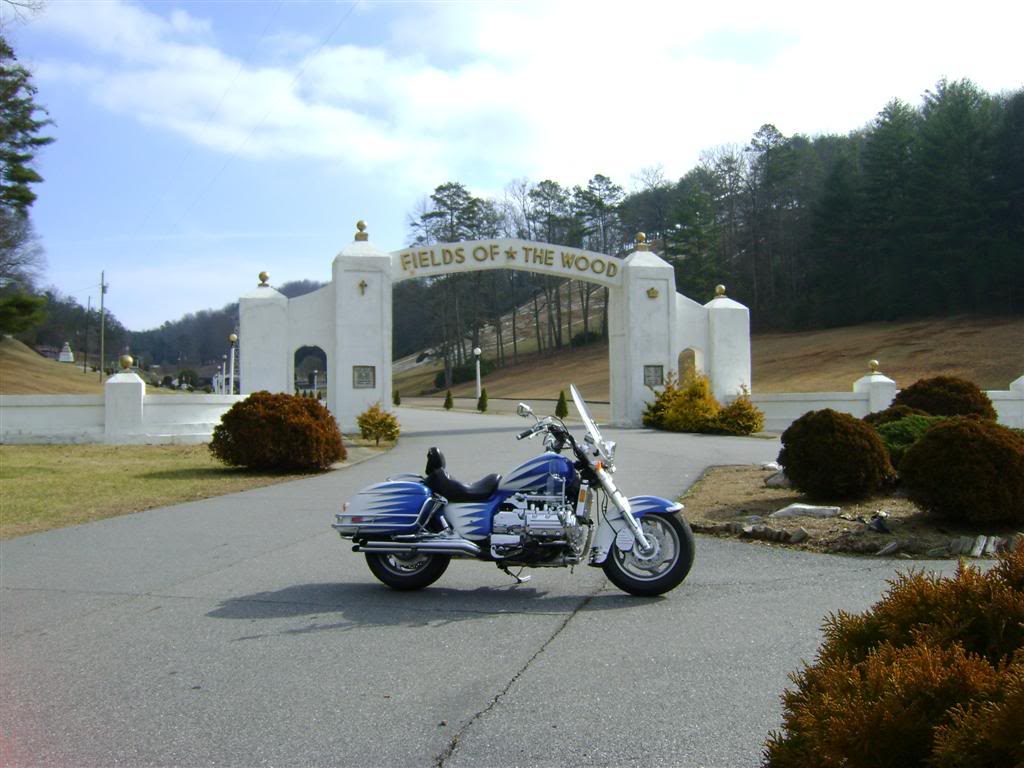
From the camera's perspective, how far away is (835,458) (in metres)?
10.7

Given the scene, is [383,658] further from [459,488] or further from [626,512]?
[626,512]

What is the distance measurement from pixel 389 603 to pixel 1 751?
10.1 feet

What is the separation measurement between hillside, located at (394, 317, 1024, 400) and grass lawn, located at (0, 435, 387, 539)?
117ft

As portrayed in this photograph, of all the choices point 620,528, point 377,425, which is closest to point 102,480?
point 377,425

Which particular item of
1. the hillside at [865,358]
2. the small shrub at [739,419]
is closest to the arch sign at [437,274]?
the small shrub at [739,419]

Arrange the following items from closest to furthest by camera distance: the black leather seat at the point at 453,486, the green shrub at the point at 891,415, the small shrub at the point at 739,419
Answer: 1. the black leather seat at the point at 453,486
2. the green shrub at the point at 891,415
3. the small shrub at the point at 739,419

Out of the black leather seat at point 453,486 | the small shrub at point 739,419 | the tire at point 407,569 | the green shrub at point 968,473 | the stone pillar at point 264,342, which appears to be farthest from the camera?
the small shrub at point 739,419

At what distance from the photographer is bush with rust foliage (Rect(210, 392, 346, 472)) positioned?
16.9 m

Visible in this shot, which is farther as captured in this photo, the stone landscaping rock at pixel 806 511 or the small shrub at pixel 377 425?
the small shrub at pixel 377 425

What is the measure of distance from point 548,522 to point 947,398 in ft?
42.3

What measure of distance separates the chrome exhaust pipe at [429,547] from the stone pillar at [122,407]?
16975mm

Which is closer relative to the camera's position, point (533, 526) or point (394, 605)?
point (533, 526)

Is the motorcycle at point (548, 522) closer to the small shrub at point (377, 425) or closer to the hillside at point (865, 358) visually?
the small shrub at point (377, 425)

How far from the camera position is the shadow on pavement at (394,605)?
21.2 ft
